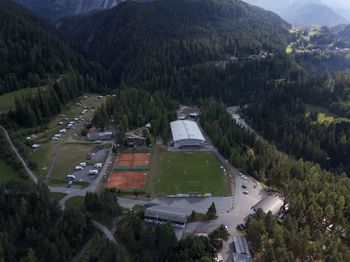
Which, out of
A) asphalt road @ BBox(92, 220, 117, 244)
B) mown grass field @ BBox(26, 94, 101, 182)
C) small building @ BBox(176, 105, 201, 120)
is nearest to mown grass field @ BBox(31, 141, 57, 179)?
mown grass field @ BBox(26, 94, 101, 182)

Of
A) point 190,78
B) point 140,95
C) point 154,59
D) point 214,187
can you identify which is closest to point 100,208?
point 214,187

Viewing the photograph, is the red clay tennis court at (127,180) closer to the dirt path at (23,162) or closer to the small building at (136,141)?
the small building at (136,141)

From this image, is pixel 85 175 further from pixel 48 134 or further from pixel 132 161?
pixel 48 134

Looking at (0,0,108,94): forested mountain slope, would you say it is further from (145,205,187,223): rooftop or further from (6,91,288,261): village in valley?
(145,205,187,223): rooftop

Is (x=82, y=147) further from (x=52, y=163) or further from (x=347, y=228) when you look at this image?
(x=347, y=228)

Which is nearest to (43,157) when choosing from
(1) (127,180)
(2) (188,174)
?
(1) (127,180)

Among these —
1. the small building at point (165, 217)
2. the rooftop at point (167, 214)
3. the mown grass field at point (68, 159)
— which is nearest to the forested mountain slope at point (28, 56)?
the mown grass field at point (68, 159)
